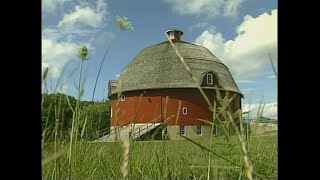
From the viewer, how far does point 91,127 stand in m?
1.16

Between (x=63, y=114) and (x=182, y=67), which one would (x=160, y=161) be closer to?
(x=63, y=114)

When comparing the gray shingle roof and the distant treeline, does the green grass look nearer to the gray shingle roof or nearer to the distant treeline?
the distant treeline

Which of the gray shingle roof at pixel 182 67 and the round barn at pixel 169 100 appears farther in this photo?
the gray shingle roof at pixel 182 67

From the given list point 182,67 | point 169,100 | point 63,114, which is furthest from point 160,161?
point 182,67

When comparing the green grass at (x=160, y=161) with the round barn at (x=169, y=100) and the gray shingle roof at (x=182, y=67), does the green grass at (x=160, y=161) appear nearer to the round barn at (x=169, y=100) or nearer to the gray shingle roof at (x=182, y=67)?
the round barn at (x=169, y=100)

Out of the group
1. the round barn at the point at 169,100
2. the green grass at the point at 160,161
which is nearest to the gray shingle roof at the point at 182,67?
the round barn at the point at 169,100

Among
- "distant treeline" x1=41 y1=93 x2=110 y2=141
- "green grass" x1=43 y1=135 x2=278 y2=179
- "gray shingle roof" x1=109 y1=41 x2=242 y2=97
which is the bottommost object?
"green grass" x1=43 y1=135 x2=278 y2=179

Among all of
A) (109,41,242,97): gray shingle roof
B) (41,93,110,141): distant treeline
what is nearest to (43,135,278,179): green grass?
(41,93,110,141): distant treeline

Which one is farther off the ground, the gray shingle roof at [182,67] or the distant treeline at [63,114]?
the gray shingle roof at [182,67]
